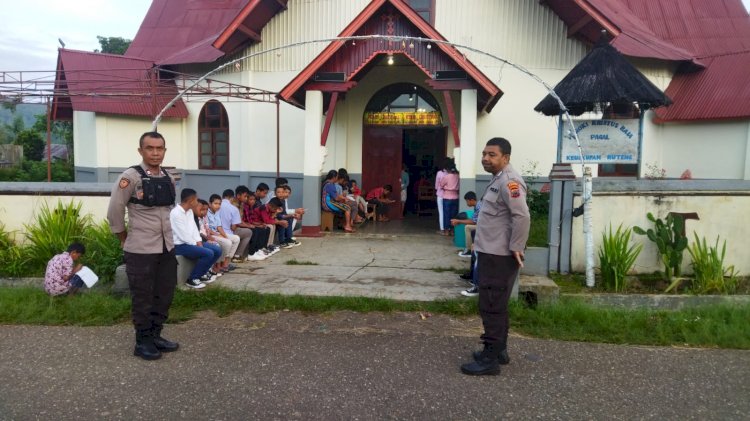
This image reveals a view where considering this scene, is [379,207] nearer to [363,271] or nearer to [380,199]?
[380,199]

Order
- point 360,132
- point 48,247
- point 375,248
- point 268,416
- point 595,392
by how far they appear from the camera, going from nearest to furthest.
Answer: point 268,416
point 595,392
point 48,247
point 375,248
point 360,132

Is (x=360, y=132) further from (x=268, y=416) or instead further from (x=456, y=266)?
(x=268, y=416)

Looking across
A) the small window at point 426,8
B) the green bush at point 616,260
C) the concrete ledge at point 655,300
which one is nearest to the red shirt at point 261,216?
the concrete ledge at point 655,300

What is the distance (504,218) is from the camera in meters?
4.54

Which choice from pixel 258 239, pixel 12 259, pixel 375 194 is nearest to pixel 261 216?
pixel 258 239

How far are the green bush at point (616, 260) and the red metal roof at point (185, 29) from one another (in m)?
10.1

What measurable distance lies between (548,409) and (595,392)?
0.51 meters

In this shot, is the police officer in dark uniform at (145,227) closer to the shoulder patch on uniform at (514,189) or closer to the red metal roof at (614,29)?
the shoulder patch on uniform at (514,189)

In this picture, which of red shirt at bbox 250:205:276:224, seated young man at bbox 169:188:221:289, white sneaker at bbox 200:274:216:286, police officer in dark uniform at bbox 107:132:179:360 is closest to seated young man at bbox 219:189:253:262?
red shirt at bbox 250:205:276:224

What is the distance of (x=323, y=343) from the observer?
16.9 ft

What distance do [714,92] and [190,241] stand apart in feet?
39.2

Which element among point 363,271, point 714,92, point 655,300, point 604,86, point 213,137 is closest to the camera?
point 655,300

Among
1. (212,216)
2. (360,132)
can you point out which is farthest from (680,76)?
(212,216)

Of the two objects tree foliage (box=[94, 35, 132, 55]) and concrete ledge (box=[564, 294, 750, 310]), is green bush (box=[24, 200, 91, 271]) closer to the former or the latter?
concrete ledge (box=[564, 294, 750, 310])
